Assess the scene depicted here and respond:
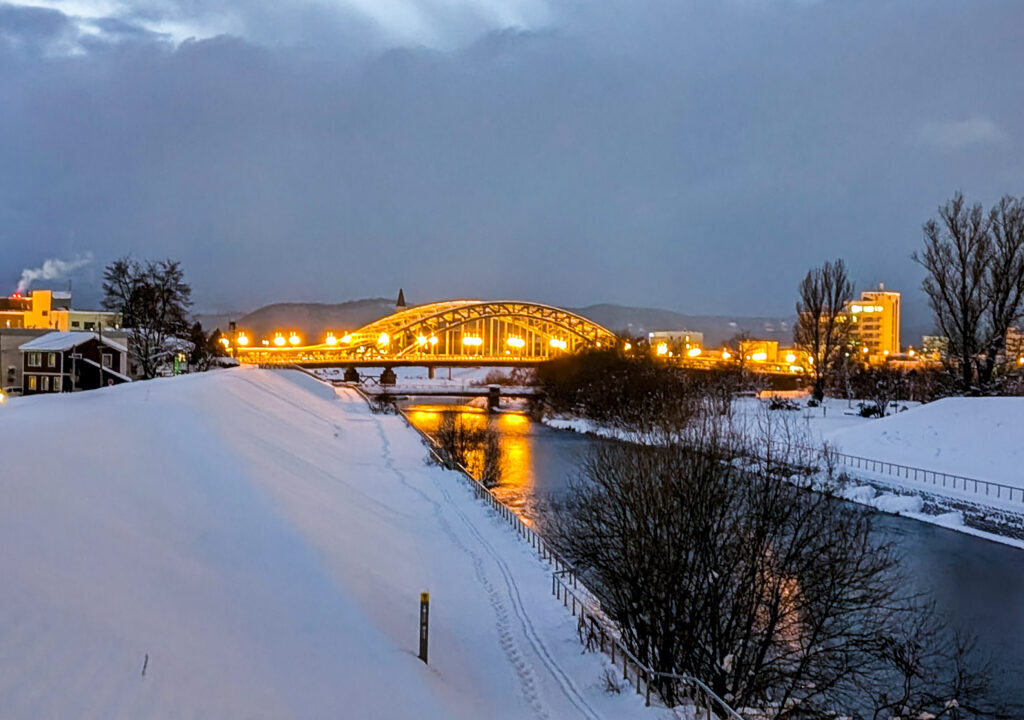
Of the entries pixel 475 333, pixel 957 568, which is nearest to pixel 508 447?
pixel 957 568

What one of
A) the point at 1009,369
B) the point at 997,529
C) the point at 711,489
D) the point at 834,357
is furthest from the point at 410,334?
the point at 711,489

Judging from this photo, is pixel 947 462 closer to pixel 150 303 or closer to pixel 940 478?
pixel 940 478

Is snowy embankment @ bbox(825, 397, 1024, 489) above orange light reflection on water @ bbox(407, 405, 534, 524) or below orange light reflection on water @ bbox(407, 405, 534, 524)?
above

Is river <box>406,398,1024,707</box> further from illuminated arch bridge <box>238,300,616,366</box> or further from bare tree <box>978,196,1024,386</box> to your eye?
illuminated arch bridge <box>238,300,616,366</box>

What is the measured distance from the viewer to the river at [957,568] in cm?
1345

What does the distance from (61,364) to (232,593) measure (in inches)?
1216

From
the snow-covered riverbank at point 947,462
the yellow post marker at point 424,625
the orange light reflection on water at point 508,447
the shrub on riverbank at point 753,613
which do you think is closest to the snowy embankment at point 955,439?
the snow-covered riverbank at point 947,462

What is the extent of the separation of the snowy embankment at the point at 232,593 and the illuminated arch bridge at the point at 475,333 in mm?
74876

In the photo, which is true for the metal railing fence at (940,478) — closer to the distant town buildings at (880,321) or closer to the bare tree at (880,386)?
the bare tree at (880,386)

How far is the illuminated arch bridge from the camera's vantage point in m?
96.8

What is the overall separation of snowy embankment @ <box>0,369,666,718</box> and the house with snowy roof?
18878 millimetres

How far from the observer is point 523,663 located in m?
10.3

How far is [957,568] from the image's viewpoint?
18375 mm

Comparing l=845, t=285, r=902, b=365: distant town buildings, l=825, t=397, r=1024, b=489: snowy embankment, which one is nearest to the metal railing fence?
l=825, t=397, r=1024, b=489: snowy embankment
